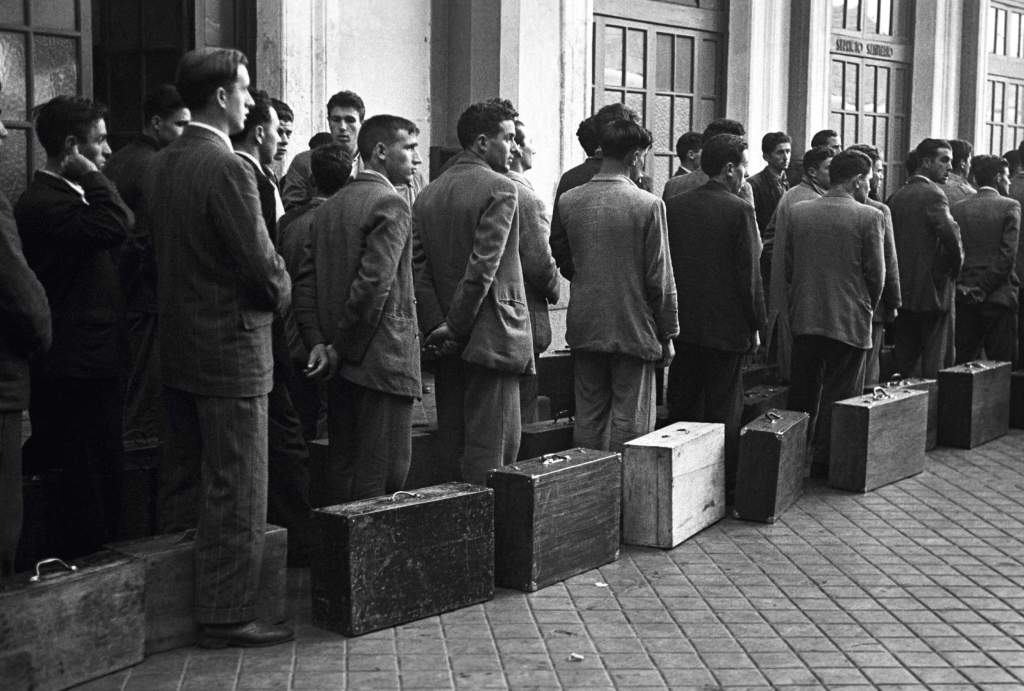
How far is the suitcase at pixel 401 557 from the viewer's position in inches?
221

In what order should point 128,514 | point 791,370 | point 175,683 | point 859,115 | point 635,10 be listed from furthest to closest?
point 859,115 < point 635,10 < point 791,370 < point 128,514 < point 175,683

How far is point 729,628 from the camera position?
591cm

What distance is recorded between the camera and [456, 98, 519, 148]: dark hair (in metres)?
6.90

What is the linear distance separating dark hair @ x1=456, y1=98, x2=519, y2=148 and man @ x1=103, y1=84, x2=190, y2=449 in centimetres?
137

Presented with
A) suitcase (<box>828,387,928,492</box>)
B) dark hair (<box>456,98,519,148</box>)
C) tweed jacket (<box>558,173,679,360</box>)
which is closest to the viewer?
dark hair (<box>456,98,519,148</box>)

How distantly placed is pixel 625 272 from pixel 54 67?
4.21m

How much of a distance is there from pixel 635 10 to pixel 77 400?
1011 cm

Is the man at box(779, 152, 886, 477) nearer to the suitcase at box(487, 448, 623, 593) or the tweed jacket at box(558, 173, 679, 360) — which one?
the tweed jacket at box(558, 173, 679, 360)

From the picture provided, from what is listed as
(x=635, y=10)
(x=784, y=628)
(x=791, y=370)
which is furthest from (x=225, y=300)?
(x=635, y=10)

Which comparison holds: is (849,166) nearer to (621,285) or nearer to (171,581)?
(621,285)

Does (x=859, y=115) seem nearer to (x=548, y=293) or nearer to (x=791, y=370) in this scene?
(x=791, y=370)

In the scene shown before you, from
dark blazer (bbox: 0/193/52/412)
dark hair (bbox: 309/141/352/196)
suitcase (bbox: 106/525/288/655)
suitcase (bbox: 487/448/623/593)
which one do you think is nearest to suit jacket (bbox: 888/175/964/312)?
suitcase (bbox: 487/448/623/593)

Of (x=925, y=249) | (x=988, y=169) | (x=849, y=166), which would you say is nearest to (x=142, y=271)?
(x=849, y=166)

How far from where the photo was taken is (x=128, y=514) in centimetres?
621
